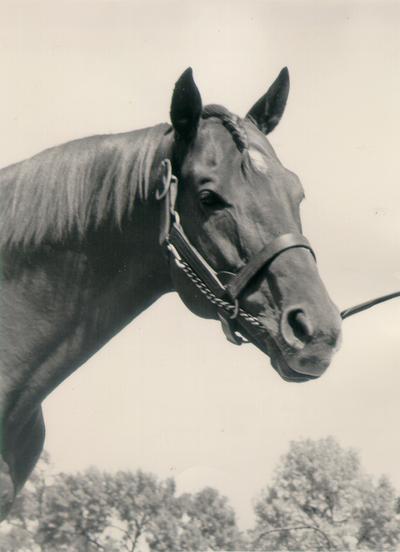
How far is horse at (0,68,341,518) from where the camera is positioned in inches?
134

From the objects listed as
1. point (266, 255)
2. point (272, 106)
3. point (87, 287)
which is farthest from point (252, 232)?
point (272, 106)

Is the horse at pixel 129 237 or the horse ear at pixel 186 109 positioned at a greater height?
the horse ear at pixel 186 109

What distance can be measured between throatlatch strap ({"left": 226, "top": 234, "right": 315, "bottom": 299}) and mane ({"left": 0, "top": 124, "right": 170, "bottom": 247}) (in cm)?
70

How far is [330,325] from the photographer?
3.01 meters

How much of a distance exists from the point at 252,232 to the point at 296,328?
0.49 m

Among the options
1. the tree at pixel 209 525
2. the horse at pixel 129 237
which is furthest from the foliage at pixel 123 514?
the horse at pixel 129 237

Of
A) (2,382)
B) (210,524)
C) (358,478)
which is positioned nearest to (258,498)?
(210,524)

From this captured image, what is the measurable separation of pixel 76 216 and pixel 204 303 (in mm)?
786

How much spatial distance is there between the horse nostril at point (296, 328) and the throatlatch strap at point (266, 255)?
265mm

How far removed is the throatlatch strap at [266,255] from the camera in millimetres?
3252

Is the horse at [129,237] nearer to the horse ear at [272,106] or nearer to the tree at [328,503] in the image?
the horse ear at [272,106]

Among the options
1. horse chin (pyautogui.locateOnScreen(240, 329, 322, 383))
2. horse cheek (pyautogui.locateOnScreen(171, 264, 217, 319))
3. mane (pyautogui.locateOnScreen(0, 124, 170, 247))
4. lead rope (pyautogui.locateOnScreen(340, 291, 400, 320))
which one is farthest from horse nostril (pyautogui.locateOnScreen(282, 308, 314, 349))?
mane (pyautogui.locateOnScreen(0, 124, 170, 247))

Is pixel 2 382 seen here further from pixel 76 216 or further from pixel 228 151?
pixel 228 151

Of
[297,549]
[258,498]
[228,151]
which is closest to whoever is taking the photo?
[228,151]
